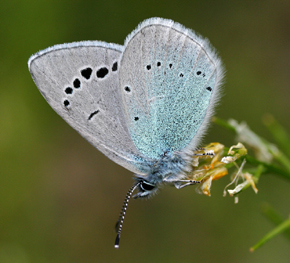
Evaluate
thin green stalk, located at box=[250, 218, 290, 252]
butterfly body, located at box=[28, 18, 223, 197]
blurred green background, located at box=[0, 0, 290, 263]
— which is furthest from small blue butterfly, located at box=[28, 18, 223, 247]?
blurred green background, located at box=[0, 0, 290, 263]

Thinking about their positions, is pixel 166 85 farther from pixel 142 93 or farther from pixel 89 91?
pixel 89 91

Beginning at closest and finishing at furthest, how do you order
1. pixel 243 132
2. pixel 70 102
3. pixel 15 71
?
1. pixel 70 102
2. pixel 243 132
3. pixel 15 71

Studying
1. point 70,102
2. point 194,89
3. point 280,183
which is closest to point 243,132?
point 194,89

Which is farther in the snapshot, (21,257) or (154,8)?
(154,8)

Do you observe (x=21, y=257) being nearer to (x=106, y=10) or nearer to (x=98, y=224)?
(x=98, y=224)

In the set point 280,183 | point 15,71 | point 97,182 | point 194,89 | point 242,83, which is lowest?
point 97,182

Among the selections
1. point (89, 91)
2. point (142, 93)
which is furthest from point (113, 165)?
point (89, 91)

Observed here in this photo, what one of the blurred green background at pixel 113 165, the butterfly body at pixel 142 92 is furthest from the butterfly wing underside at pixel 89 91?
the blurred green background at pixel 113 165

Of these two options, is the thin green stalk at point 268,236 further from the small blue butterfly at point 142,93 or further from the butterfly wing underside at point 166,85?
the butterfly wing underside at point 166,85
